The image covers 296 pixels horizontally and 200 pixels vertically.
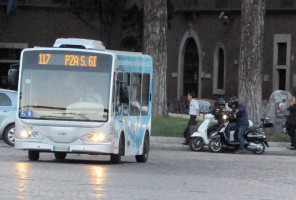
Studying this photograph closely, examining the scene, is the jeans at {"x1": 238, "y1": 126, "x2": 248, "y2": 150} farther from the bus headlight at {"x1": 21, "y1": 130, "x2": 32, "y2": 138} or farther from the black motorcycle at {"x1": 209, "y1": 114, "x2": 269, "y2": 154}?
the bus headlight at {"x1": 21, "y1": 130, "x2": 32, "y2": 138}

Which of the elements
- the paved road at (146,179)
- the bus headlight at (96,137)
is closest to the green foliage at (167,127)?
the paved road at (146,179)

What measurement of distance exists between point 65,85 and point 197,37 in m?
36.1

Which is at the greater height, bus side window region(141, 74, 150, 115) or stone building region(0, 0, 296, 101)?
stone building region(0, 0, 296, 101)

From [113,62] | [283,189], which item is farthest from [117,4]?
[283,189]

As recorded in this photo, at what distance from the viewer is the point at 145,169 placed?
77.0ft

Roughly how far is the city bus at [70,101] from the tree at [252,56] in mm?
14143

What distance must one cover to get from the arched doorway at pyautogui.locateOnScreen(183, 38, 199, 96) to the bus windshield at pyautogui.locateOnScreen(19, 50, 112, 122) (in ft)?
120

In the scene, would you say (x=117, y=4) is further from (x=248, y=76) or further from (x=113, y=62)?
(x=113, y=62)

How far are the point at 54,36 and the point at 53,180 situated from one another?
42147mm

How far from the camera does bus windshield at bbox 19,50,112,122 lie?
23.6 meters

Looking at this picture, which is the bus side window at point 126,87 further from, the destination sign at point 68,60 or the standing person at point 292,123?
the standing person at point 292,123

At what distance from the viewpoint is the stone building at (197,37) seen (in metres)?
55.3

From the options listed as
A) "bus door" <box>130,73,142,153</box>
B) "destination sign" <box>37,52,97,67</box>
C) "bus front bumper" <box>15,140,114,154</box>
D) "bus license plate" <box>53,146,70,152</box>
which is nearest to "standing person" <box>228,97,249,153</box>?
"bus door" <box>130,73,142,153</box>

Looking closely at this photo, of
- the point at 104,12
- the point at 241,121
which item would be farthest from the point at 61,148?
the point at 104,12
